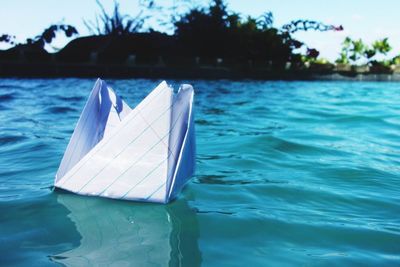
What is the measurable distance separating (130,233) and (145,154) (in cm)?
33

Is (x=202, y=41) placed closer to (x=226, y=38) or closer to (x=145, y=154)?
(x=226, y=38)

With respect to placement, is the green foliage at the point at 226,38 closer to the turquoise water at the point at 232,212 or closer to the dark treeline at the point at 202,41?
the dark treeline at the point at 202,41

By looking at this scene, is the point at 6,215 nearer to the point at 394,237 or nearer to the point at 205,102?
the point at 394,237

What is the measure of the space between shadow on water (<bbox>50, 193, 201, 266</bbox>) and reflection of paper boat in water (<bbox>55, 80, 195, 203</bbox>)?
59 mm

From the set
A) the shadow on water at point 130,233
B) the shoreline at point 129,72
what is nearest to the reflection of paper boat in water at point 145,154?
the shadow on water at point 130,233

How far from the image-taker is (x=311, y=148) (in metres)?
3.40

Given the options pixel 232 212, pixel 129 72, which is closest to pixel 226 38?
pixel 129 72

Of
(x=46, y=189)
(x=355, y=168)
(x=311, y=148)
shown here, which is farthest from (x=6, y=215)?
(x=311, y=148)

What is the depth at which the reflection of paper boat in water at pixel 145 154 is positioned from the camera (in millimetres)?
1610

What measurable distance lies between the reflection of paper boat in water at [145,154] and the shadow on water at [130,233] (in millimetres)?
59

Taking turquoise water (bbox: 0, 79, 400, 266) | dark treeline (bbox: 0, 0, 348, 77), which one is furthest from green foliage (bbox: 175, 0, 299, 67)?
turquoise water (bbox: 0, 79, 400, 266)

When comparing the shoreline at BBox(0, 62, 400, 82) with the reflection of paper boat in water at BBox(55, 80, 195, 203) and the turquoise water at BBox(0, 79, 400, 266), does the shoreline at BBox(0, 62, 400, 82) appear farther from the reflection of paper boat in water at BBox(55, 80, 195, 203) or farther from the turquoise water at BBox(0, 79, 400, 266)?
the reflection of paper boat in water at BBox(55, 80, 195, 203)

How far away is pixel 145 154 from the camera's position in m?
1.64

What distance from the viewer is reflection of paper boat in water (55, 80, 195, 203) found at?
1610 mm
